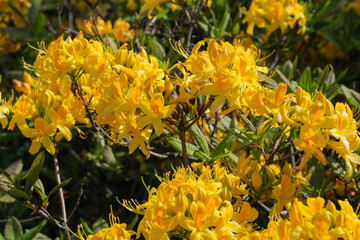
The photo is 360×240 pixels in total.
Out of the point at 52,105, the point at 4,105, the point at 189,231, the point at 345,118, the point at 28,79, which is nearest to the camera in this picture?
the point at 189,231

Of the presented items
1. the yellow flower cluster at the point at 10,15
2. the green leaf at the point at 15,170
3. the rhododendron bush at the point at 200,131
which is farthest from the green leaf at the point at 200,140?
the yellow flower cluster at the point at 10,15

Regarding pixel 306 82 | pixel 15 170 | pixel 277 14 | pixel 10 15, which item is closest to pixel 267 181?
pixel 306 82

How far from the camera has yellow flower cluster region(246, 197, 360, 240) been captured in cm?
145

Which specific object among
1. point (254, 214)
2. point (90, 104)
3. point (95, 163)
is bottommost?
point (95, 163)

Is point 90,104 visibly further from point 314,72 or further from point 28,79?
point 314,72

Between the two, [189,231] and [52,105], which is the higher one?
[52,105]

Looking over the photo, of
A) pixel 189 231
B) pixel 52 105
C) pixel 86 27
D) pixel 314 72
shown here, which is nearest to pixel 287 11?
pixel 314 72

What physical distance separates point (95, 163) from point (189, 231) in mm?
1546

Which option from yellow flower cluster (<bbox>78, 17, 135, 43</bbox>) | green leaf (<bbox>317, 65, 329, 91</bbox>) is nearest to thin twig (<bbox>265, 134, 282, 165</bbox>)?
green leaf (<bbox>317, 65, 329, 91</bbox>)

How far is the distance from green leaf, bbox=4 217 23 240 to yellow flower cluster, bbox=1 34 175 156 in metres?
0.51

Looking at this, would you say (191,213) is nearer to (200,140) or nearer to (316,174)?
(200,140)

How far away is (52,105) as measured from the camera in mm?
2061

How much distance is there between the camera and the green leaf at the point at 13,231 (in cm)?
240

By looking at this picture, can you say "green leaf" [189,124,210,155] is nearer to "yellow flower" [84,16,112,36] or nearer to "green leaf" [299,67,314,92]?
"green leaf" [299,67,314,92]
